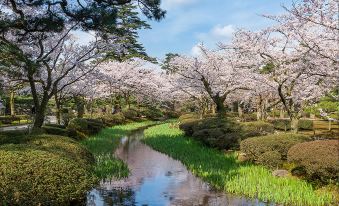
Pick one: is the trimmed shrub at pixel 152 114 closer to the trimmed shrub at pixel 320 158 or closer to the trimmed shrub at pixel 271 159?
the trimmed shrub at pixel 271 159

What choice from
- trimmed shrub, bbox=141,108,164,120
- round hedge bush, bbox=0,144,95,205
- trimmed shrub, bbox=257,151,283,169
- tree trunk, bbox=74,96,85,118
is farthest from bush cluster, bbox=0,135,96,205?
trimmed shrub, bbox=141,108,164,120

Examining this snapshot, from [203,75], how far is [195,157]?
9832 millimetres

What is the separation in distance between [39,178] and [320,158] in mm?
6150

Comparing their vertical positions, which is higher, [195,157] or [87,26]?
[87,26]

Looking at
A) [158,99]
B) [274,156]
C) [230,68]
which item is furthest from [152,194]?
[158,99]

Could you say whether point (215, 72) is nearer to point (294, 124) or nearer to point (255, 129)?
point (255, 129)

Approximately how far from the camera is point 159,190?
35.0ft

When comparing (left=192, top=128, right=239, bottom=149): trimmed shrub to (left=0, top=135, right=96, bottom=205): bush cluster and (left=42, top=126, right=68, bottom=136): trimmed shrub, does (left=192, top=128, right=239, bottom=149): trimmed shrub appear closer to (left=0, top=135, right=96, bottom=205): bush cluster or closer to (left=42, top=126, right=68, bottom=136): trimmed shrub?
(left=42, top=126, right=68, bottom=136): trimmed shrub

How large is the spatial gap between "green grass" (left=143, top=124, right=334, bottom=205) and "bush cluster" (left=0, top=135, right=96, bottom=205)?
3.97 meters

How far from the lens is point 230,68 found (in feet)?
83.7

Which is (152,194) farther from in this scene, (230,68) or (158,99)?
(158,99)

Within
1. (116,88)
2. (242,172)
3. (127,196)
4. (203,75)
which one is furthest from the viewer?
(116,88)

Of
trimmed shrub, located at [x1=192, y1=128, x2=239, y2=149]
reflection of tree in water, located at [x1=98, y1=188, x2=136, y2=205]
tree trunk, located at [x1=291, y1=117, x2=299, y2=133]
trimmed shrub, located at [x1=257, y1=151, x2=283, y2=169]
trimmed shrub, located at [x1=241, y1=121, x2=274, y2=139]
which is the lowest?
reflection of tree in water, located at [x1=98, y1=188, x2=136, y2=205]

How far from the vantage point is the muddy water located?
9281 millimetres
